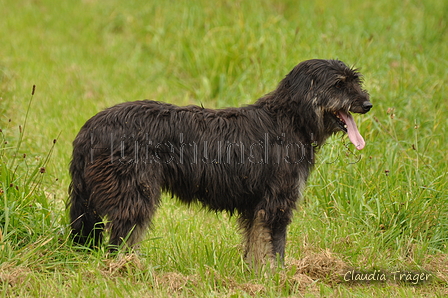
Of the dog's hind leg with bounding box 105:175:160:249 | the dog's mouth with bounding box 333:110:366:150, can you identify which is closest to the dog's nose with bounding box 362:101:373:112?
the dog's mouth with bounding box 333:110:366:150

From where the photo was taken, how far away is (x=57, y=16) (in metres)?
12.9

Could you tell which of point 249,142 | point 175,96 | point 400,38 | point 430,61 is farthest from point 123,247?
point 400,38

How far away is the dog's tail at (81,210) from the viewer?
4.43m

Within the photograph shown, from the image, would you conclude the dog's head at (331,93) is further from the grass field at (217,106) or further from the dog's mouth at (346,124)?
the grass field at (217,106)

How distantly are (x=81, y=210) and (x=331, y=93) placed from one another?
2.28 metres

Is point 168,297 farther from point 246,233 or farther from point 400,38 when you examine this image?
point 400,38

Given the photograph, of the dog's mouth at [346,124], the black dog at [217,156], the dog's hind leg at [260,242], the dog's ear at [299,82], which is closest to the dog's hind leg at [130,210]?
the black dog at [217,156]

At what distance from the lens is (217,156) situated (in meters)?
4.56

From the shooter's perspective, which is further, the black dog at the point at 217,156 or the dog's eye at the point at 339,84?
the dog's eye at the point at 339,84

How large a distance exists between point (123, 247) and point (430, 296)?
8.11ft

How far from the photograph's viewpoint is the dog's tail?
4.43 meters

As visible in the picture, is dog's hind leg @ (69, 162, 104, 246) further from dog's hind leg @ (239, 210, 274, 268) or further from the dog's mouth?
the dog's mouth

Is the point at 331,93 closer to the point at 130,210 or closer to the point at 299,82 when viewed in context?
the point at 299,82

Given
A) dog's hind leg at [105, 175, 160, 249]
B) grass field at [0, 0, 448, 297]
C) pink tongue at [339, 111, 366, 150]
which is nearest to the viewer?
dog's hind leg at [105, 175, 160, 249]
